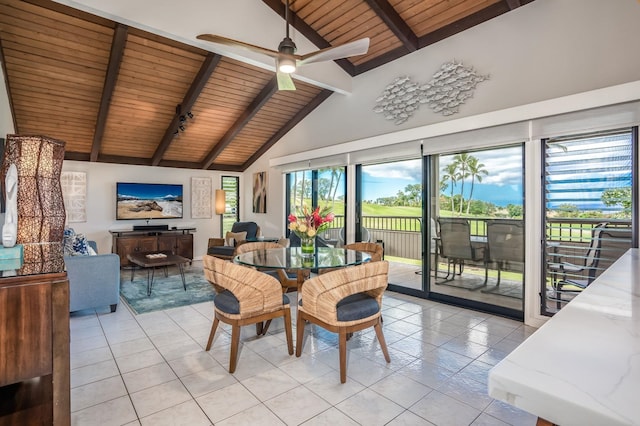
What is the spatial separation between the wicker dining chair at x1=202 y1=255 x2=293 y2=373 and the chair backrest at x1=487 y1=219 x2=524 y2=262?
8.97 ft

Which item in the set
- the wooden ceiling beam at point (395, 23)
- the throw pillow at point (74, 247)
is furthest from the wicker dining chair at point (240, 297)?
the wooden ceiling beam at point (395, 23)

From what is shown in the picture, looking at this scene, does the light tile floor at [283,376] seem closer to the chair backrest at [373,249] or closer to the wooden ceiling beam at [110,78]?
the chair backrest at [373,249]

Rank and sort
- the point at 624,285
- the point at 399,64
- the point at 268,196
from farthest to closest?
the point at 268,196 → the point at 399,64 → the point at 624,285

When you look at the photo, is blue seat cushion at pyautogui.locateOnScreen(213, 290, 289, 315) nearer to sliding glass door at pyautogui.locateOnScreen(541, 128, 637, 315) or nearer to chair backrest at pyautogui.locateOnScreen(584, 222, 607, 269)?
sliding glass door at pyautogui.locateOnScreen(541, 128, 637, 315)

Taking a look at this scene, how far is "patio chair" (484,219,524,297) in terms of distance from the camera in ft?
12.5

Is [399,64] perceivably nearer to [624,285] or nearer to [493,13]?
[493,13]

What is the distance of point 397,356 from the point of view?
Answer: 2863 mm

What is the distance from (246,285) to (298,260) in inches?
25.4

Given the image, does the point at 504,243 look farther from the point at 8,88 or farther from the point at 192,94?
the point at 8,88

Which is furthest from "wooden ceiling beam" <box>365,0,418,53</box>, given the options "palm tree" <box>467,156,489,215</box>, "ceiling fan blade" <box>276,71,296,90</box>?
"palm tree" <box>467,156,489,215</box>

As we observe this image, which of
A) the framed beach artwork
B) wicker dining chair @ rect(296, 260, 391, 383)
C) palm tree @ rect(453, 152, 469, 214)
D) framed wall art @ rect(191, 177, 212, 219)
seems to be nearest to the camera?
wicker dining chair @ rect(296, 260, 391, 383)

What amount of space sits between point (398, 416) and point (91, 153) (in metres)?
6.82

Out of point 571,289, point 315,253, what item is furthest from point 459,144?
point 315,253

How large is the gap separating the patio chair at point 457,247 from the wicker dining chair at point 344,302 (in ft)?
6.72
